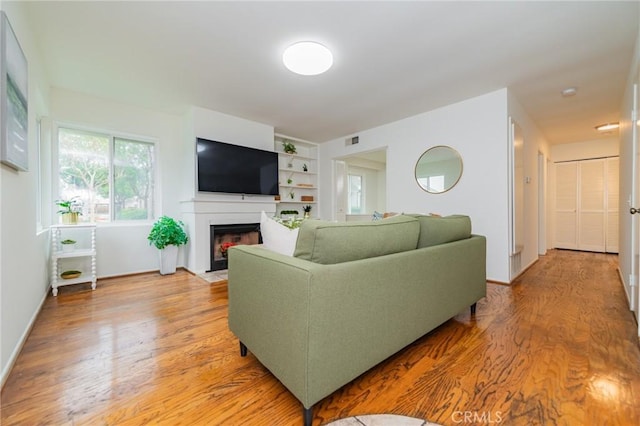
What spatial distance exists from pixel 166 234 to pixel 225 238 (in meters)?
0.81

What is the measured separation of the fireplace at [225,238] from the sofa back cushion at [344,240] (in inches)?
116

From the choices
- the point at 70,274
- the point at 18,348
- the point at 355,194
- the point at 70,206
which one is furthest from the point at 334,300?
the point at 355,194

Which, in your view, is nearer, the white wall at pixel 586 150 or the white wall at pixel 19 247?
the white wall at pixel 19 247

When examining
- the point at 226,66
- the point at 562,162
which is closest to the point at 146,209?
the point at 226,66

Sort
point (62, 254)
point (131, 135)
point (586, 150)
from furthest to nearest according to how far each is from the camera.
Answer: point (586, 150)
point (131, 135)
point (62, 254)

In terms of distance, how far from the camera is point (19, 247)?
1721 mm

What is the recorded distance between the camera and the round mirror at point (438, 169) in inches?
137

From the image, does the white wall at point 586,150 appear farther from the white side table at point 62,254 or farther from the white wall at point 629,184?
the white side table at point 62,254

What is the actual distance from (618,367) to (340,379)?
5.41ft

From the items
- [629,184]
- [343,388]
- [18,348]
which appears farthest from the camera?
[629,184]

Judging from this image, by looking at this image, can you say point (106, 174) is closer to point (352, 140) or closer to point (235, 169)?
point (235, 169)

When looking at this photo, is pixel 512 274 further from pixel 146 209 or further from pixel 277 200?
pixel 146 209

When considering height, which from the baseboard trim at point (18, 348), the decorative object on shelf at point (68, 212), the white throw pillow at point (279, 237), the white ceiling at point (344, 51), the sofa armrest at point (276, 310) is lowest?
the baseboard trim at point (18, 348)

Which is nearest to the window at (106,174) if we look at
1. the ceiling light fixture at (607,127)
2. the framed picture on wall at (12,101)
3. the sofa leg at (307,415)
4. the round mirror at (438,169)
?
the framed picture on wall at (12,101)
